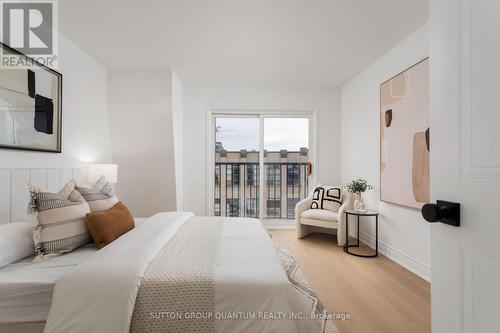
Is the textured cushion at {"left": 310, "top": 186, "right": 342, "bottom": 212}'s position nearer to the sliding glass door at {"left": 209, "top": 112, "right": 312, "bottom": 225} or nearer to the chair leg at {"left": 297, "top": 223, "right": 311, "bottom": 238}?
the chair leg at {"left": 297, "top": 223, "right": 311, "bottom": 238}

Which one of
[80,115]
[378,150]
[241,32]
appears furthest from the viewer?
[378,150]

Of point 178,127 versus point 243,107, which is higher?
point 243,107

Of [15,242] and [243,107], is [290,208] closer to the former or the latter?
[243,107]

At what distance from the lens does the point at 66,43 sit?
2.85 metres

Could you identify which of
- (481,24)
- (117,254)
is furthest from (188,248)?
(481,24)

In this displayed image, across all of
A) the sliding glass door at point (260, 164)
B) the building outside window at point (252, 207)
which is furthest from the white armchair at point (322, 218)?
the building outside window at point (252, 207)

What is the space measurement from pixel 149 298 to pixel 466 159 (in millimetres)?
1429

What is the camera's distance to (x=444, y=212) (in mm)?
730

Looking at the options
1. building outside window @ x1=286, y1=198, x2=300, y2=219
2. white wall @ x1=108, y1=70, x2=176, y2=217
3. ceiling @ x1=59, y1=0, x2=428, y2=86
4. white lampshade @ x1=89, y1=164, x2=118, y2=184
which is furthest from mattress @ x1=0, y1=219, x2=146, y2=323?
building outside window @ x1=286, y1=198, x2=300, y2=219

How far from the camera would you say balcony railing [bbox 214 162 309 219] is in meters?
4.75

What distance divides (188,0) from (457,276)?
254 cm

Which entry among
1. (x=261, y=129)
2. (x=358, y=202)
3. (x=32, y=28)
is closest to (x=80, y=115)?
(x=32, y=28)

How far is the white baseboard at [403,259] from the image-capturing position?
103 inches

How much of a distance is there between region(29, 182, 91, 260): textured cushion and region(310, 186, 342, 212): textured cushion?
→ 10.5 feet
